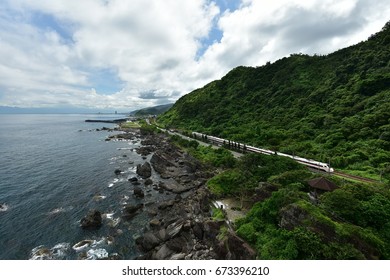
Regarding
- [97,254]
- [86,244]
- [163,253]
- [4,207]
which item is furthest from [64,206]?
[163,253]

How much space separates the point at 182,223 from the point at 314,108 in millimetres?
67060

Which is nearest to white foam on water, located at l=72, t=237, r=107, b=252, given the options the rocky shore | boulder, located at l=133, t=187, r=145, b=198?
the rocky shore

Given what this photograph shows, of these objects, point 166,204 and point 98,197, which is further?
point 98,197

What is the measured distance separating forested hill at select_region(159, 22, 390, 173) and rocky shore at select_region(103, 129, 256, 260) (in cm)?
2406

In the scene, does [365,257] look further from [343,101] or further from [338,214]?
[343,101]

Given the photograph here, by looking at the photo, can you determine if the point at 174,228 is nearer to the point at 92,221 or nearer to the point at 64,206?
the point at 92,221

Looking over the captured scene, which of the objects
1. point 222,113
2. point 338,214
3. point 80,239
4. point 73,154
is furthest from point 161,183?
point 222,113

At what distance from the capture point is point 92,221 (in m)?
29.8

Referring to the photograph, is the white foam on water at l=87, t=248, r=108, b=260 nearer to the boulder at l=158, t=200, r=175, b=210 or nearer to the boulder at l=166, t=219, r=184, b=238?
the boulder at l=166, t=219, r=184, b=238

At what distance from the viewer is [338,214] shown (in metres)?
18.5

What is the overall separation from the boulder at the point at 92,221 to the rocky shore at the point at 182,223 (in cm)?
13

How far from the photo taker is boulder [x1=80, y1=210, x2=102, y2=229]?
97.2 ft

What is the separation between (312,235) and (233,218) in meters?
10.0

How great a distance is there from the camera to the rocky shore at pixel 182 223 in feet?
69.1
